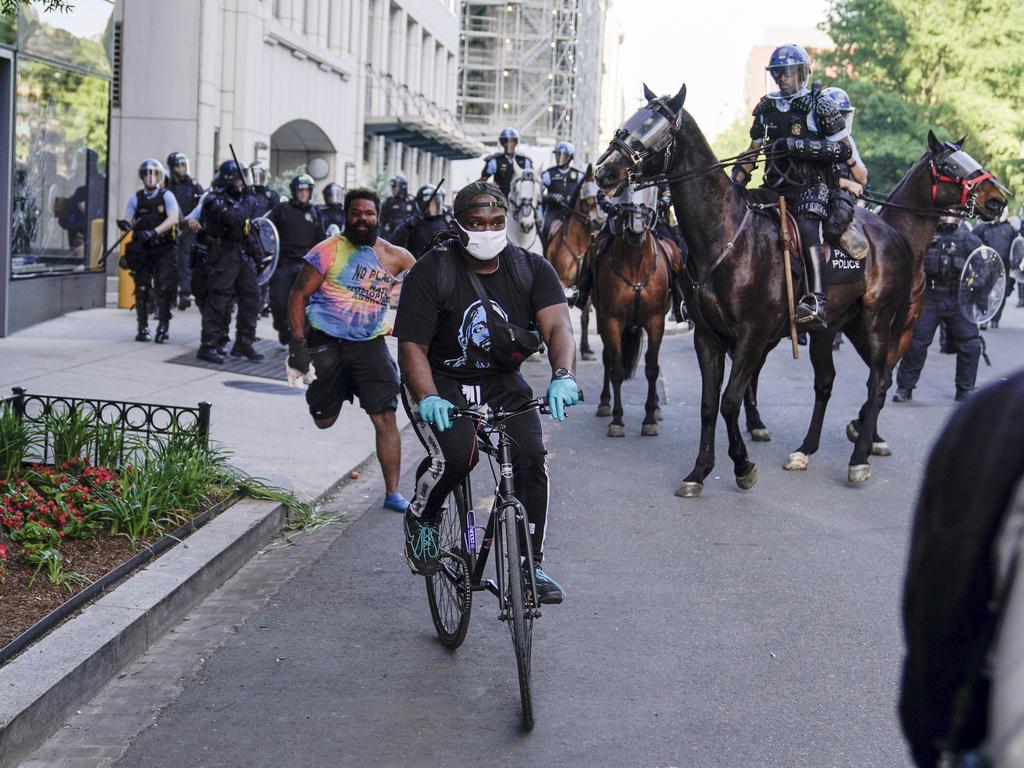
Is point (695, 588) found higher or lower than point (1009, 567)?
lower

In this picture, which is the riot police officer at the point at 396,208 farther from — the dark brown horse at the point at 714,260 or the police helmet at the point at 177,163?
the dark brown horse at the point at 714,260

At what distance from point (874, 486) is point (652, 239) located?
11.8ft

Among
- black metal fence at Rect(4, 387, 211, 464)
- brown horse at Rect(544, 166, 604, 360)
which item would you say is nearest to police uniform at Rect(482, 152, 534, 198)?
brown horse at Rect(544, 166, 604, 360)

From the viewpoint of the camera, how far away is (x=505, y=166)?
1978cm

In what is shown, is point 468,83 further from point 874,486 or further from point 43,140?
point 874,486

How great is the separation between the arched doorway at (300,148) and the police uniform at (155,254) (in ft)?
63.8

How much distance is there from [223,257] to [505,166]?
5.35 metres

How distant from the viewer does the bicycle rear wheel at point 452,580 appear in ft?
19.7

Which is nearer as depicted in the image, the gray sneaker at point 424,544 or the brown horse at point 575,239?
the gray sneaker at point 424,544

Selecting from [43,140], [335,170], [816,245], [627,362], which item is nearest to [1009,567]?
[816,245]

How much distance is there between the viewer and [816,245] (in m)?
10.4

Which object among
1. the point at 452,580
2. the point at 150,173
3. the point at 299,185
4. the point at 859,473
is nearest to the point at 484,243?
the point at 452,580

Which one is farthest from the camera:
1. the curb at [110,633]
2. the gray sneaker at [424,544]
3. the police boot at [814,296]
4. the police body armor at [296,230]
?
the police body armor at [296,230]

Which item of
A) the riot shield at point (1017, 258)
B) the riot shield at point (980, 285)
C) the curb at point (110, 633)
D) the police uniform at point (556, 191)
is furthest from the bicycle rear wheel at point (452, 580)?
the riot shield at point (1017, 258)
